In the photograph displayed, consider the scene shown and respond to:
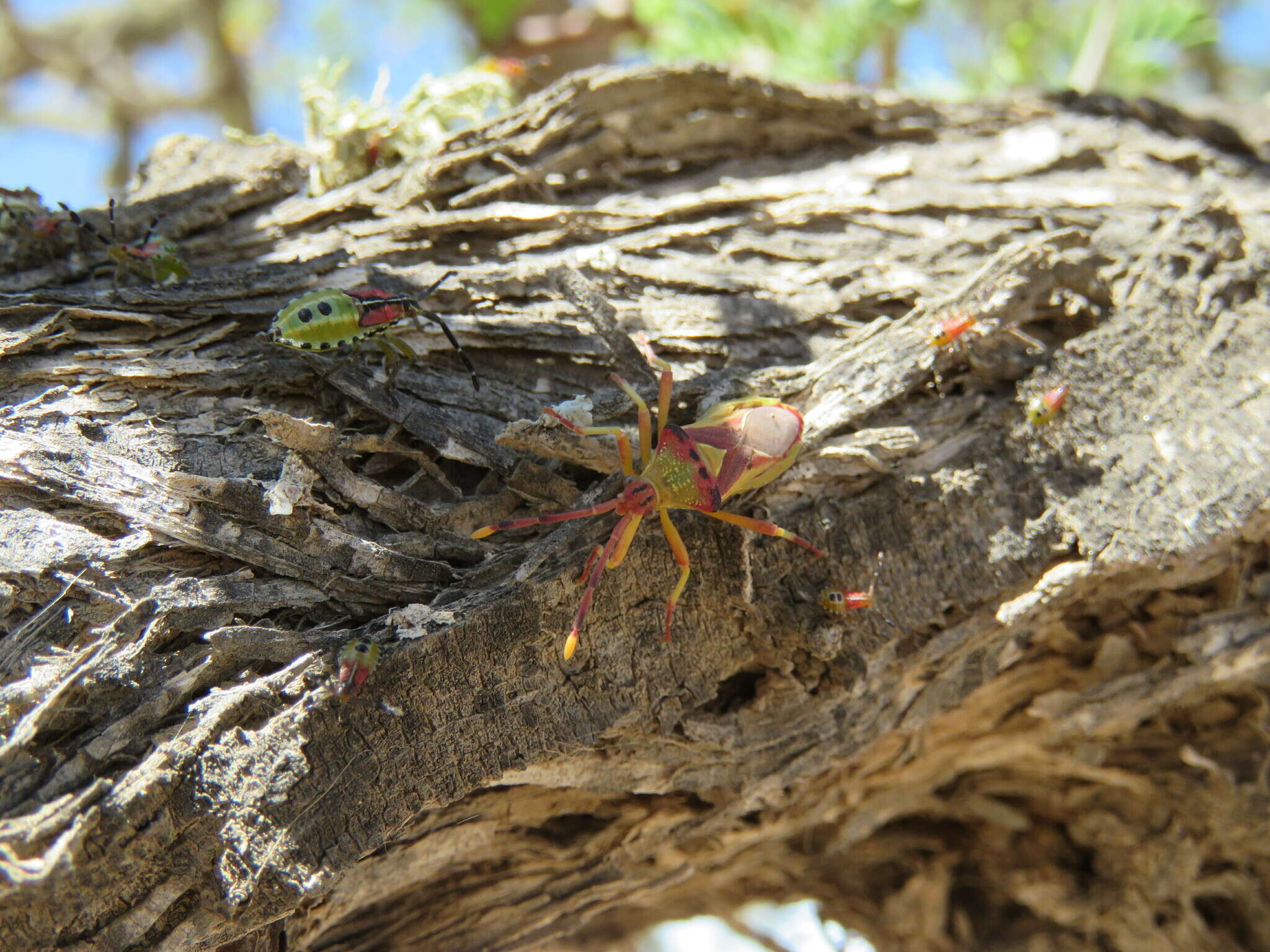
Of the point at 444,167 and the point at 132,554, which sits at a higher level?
the point at 444,167

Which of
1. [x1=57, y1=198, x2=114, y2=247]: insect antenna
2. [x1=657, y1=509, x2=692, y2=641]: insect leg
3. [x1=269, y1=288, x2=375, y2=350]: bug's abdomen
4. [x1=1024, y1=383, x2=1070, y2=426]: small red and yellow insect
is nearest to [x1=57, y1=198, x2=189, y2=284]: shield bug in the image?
[x1=57, y1=198, x2=114, y2=247]: insect antenna

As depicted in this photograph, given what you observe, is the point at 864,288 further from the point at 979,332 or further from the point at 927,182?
the point at 927,182

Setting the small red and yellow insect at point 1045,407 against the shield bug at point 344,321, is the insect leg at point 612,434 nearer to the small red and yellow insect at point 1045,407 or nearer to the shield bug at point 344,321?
the shield bug at point 344,321

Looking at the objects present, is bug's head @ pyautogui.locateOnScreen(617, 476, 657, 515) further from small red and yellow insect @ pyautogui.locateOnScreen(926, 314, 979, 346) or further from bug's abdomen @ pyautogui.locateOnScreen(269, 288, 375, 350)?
small red and yellow insect @ pyautogui.locateOnScreen(926, 314, 979, 346)

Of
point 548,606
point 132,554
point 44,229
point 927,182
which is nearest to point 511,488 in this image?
point 548,606

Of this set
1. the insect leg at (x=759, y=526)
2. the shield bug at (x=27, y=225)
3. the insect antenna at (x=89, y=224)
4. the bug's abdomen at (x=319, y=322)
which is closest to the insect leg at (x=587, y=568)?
the insect leg at (x=759, y=526)

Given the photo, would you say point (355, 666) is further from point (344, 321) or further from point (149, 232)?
point (149, 232)
